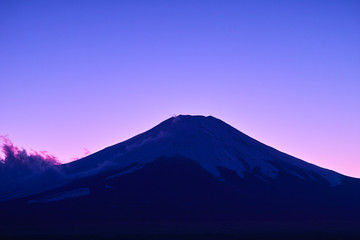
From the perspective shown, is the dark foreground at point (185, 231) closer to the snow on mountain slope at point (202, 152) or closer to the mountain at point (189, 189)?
the mountain at point (189, 189)

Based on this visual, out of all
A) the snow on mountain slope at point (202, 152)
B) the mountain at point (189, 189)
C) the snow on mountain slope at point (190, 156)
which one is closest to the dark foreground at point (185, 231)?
the mountain at point (189, 189)

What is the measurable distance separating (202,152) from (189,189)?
16271 millimetres

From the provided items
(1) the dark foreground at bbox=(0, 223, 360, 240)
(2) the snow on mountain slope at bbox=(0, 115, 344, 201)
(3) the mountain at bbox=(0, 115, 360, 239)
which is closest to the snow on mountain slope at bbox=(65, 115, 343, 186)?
(2) the snow on mountain slope at bbox=(0, 115, 344, 201)

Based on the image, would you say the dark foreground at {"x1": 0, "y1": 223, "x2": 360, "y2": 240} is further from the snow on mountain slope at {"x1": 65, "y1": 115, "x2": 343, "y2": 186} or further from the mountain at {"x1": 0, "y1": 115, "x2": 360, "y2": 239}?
the snow on mountain slope at {"x1": 65, "y1": 115, "x2": 343, "y2": 186}

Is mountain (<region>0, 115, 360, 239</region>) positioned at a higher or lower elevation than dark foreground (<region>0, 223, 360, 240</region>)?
higher

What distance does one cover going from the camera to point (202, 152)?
4441 inches

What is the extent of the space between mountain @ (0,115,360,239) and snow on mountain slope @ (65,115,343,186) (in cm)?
24

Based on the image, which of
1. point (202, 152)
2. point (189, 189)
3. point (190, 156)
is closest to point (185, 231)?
point (189, 189)

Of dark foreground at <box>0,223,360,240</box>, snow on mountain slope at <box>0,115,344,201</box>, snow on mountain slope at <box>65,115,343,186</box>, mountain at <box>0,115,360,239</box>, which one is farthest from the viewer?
snow on mountain slope at <box>65,115,343,186</box>

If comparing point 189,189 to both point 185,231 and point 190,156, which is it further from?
point 185,231

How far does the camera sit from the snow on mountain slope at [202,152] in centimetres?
11056

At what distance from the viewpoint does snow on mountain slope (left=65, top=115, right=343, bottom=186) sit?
110562 mm

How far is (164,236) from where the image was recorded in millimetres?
57312

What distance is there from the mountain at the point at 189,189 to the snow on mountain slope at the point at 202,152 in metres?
0.24
